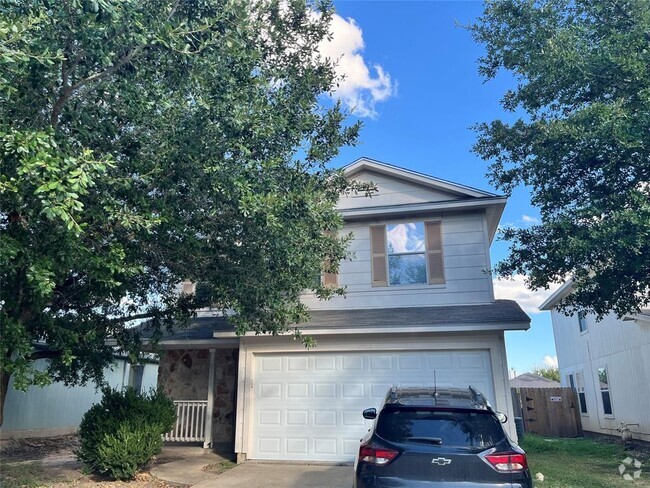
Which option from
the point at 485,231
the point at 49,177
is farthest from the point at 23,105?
the point at 485,231

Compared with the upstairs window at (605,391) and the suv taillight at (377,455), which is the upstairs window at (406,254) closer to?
the suv taillight at (377,455)

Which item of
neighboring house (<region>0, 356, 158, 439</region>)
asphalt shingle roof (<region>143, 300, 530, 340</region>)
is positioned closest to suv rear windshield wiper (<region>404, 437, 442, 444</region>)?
asphalt shingle roof (<region>143, 300, 530, 340</region>)

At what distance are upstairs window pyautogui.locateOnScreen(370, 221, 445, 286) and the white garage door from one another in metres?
2.23

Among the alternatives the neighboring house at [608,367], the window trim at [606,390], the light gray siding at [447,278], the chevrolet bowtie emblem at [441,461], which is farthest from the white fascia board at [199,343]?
the window trim at [606,390]

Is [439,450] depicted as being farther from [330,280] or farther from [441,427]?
[330,280]

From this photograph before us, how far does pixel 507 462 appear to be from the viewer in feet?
14.7

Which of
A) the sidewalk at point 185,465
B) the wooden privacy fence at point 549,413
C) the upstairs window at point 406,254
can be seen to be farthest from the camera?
the wooden privacy fence at point 549,413

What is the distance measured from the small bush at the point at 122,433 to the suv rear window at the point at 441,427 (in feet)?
17.6

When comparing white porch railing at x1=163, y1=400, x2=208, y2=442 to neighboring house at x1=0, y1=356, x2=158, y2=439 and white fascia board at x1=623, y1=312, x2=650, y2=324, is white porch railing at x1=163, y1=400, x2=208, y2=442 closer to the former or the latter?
neighboring house at x1=0, y1=356, x2=158, y2=439

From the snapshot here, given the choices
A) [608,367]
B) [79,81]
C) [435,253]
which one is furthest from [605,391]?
[79,81]

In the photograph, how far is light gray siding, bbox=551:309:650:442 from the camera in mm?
14031

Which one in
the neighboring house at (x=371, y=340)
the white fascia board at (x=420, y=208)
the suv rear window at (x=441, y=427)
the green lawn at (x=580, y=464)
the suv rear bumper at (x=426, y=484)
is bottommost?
the green lawn at (x=580, y=464)

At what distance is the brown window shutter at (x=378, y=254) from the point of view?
478 inches

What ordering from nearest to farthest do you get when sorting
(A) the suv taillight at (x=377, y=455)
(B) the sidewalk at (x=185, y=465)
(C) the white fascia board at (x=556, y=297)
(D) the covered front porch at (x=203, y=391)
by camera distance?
(A) the suv taillight at (x=377, y=455)
(B) the sidewalk at (x=185, y=465)
(D) the covered front porch at (x=203, y=391)
(C) the white fascia board at (x=556, y=297)
